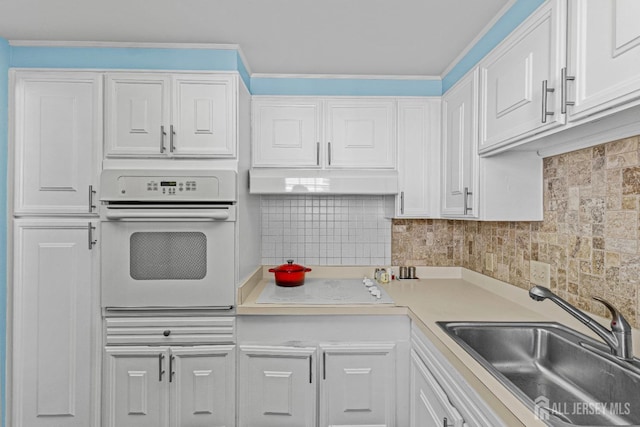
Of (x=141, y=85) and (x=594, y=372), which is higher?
(x=141, y=85)

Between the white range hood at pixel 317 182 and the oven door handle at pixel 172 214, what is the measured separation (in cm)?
42

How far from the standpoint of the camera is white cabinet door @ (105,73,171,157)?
205 centimetres

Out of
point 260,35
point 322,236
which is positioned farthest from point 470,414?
point 260,35

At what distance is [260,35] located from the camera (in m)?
1.99

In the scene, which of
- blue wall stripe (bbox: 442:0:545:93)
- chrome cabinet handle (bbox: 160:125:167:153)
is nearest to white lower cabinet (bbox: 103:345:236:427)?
chrome cabinet handle (bbox: 160:125:167:153)

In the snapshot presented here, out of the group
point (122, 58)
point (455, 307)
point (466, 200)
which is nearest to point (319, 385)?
point (455, 307)

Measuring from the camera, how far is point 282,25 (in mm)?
1889

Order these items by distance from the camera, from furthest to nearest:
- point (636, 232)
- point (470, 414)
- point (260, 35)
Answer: point (260, 35) < point (636, 232) < point (470, 414)

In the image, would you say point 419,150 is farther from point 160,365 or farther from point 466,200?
point 160,365

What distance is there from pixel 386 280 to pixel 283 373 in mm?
1006

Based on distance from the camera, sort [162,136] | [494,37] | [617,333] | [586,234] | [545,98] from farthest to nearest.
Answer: [162,136] < [494,37] < [586,234] < [545,98] < [617,333]

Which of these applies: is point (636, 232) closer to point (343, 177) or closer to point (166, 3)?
point (343, 177)

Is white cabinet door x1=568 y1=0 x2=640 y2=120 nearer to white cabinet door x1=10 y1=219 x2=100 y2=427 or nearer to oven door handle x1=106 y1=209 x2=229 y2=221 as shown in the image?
oven door handle x1=106 y1=209 x2=229 y2=221

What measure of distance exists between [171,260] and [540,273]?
2.00 meters
